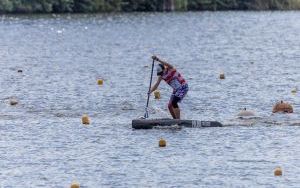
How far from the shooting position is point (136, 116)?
37844 mm

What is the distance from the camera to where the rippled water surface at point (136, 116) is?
27.6 meters

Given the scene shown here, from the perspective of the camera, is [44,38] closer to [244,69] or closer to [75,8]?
[244,69]

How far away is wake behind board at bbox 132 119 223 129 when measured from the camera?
3441 cm

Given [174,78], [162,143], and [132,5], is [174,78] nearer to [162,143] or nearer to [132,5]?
[162,143]

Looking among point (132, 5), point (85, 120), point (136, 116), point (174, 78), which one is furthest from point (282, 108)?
point (132, 5)

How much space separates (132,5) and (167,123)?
116295 millimetres

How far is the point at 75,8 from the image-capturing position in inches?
5512

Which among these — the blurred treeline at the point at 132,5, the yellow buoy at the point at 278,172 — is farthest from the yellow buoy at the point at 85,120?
the blurred treeline at the point at 132,5

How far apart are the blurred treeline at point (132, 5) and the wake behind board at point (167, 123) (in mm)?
92014

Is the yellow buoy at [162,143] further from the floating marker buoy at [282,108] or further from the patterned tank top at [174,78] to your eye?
the floating marker buoy at [282,108]

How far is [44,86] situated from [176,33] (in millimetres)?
55688

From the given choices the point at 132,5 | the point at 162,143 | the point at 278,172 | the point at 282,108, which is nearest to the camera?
the point at 278,172

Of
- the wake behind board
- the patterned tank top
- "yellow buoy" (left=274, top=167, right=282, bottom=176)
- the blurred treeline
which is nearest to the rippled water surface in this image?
"yellow buoy" (left=274, top=167, right=282, bottom=176)

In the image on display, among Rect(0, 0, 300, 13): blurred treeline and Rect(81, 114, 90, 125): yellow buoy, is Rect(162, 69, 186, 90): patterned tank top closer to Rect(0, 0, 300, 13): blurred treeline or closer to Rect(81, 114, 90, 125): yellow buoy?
Rect(81, 114, 90, 125): yellow buoy
